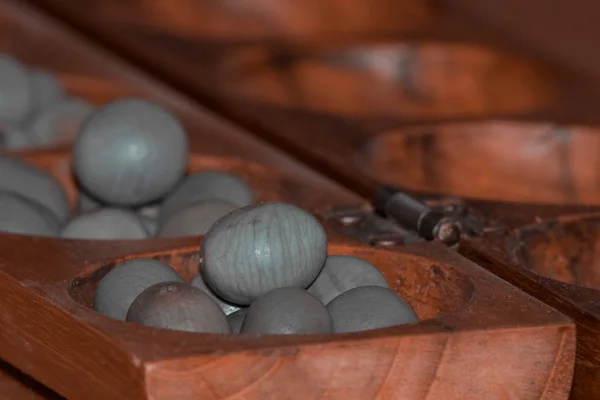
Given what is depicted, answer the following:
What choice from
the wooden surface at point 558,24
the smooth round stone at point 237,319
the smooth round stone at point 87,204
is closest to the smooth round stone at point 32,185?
the smooth round stone at point 87,204

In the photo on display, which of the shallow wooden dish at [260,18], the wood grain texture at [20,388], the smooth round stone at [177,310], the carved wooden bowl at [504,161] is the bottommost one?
the wood grain texture at [20,388]

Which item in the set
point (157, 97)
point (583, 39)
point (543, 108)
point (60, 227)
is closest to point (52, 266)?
point (60, 227)

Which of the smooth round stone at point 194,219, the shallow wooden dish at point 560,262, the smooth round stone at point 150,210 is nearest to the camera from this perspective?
the shallow wooden dish at point 560,262

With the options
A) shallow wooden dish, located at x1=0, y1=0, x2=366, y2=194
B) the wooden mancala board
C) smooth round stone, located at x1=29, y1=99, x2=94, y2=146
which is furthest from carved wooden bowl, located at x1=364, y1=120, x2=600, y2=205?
smooth round stone, located at x1=29, y1=99, x2=94, y2=146

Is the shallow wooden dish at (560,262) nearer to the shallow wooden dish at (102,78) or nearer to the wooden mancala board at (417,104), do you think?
the wooden mancala board at (417,104)

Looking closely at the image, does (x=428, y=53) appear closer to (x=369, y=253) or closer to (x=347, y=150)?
(x=347, y=150)

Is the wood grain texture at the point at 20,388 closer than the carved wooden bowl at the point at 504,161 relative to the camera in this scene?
Yes

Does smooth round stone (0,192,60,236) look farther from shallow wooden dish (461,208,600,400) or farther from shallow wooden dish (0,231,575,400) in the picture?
shallow wooden dish (461,208,600,400)
